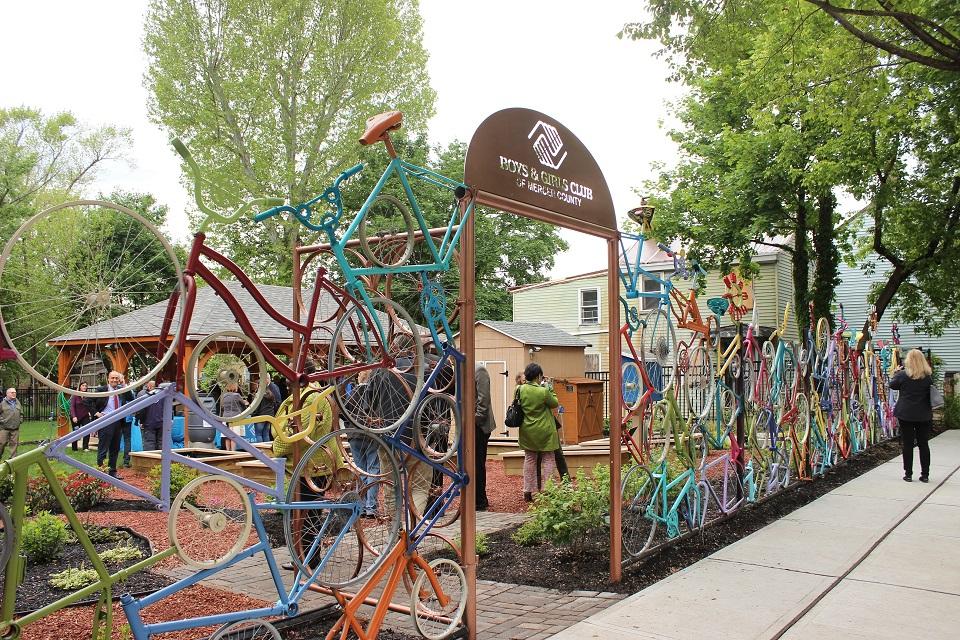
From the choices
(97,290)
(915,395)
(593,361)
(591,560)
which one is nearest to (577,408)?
(915,395)

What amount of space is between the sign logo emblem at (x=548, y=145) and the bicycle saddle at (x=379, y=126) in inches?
47.9

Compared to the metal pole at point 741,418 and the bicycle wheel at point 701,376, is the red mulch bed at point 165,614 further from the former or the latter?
the metal pole at point 741,418

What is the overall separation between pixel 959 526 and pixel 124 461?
1276 centimetres

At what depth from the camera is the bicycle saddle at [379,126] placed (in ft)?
13.3

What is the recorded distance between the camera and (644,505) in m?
6.78

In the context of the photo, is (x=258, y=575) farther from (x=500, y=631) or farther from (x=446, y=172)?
(x=446, y=172)

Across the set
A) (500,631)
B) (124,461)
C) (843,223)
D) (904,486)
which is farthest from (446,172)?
(500,631)

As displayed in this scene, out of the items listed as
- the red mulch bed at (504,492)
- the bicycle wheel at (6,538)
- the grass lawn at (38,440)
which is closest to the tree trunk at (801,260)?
the red mulch bed at (504,492)

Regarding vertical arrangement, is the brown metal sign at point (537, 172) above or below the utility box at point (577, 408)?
above

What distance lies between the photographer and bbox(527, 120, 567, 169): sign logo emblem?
518 centimetres

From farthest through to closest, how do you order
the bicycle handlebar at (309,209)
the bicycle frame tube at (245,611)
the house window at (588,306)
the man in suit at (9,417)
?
the house window at (588,306) → the man in suit at (9,417) → the bicycle handlebar at (309,209) → the bicycle frame tube at (245,611)

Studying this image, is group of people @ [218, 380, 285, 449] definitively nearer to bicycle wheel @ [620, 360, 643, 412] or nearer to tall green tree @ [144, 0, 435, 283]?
bicycle wheel @ [620, 360, 643, 412]

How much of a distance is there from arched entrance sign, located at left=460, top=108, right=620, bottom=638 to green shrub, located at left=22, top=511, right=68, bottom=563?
4.14 metres

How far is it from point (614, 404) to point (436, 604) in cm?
214
